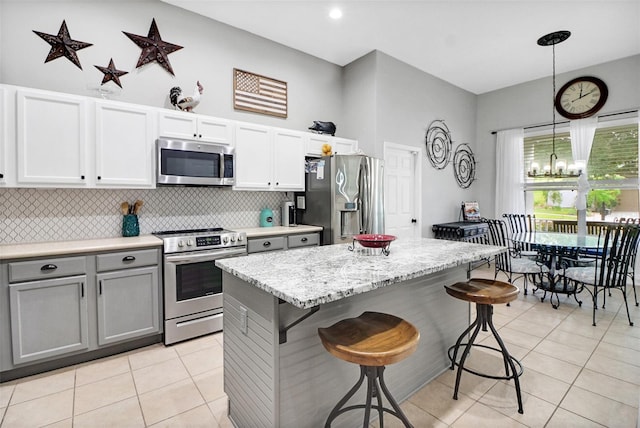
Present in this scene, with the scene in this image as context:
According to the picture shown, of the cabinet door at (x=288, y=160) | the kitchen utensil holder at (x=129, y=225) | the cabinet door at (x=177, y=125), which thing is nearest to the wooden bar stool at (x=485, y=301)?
the cabinet door at (x=288, y=160)

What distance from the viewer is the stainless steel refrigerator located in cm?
393

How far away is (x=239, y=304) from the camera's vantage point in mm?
1763

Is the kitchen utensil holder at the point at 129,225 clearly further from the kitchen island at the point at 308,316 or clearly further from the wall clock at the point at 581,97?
the wall clock at the point at 581,97

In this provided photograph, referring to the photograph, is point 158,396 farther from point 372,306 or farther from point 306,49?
point 306,49

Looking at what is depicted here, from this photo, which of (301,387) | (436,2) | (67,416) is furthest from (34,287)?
(436,2)

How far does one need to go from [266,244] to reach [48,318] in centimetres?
190

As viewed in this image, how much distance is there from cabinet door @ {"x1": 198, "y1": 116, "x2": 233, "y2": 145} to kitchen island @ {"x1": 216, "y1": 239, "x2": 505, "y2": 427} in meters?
1.89

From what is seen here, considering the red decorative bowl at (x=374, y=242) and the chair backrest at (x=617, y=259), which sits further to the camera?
the chair backrest at (x=617, y=259)

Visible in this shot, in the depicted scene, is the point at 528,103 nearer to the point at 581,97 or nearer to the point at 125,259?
the point at 581,97

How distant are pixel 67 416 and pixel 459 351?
275 centimetres

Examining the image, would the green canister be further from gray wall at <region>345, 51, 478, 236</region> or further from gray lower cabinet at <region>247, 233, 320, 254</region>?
gray wall at <region>345, 51, 478, 236</region>

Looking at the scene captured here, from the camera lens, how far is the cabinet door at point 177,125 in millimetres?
3112

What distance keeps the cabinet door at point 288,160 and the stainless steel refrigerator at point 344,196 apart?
17cm

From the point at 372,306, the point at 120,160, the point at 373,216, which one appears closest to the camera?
the point at 372,306
